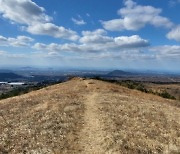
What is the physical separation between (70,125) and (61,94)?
52.3ft

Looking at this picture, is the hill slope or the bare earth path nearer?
the bare earth path

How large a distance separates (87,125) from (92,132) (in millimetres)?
2153

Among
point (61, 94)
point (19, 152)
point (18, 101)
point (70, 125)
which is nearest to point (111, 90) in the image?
point (61, 94)

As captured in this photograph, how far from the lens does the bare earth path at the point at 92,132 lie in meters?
28.4

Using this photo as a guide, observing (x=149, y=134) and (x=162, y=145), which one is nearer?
(x=162, y=145)

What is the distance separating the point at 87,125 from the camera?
3384 centimetres

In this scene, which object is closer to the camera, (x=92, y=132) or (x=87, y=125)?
(x=92, y=132)

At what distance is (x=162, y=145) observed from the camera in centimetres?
3069

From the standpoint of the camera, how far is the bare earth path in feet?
93.2

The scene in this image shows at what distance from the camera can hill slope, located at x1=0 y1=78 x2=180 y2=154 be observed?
28.8 metres

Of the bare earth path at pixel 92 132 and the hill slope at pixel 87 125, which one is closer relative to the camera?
the bare earth path at pixel 92 132

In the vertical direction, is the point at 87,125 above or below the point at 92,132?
above

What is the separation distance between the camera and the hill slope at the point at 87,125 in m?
28.8

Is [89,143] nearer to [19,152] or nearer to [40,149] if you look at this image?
[40,149]
